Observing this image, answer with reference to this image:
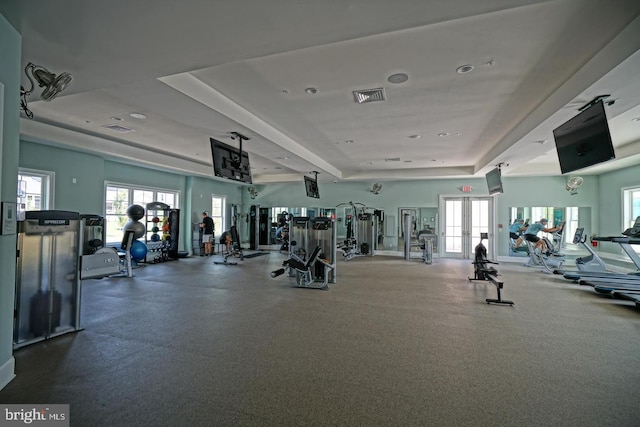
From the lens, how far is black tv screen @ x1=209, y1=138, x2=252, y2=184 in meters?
5.07

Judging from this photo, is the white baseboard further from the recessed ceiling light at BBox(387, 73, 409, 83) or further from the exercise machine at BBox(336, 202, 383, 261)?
the exercise machine at BBox(336, 202, 383, 261)

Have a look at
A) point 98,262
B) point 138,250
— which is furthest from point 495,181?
point 138,250

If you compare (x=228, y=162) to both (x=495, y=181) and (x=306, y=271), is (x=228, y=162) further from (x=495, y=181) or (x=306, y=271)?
(x=495, y=181)

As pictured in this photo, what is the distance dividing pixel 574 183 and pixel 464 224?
10.3ft

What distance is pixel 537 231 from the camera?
29.6 feet

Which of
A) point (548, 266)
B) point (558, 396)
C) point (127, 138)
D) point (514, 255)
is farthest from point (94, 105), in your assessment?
point (514, 255)

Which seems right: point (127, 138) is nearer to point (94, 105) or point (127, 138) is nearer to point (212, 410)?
point (94, 105)

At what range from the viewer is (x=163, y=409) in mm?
2125

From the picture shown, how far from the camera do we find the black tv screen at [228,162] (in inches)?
200

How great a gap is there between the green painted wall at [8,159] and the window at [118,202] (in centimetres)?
601

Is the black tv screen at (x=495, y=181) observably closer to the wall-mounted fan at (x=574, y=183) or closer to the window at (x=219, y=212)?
the wall-mounted fan at (x=574, y=183)

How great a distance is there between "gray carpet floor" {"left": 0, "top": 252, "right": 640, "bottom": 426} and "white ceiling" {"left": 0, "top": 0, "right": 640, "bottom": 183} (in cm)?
272

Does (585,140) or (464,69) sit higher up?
(464,69)

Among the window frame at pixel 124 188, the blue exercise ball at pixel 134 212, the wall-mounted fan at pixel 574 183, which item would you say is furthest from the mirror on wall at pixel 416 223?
the blue exercise ball at pixel 134 212
